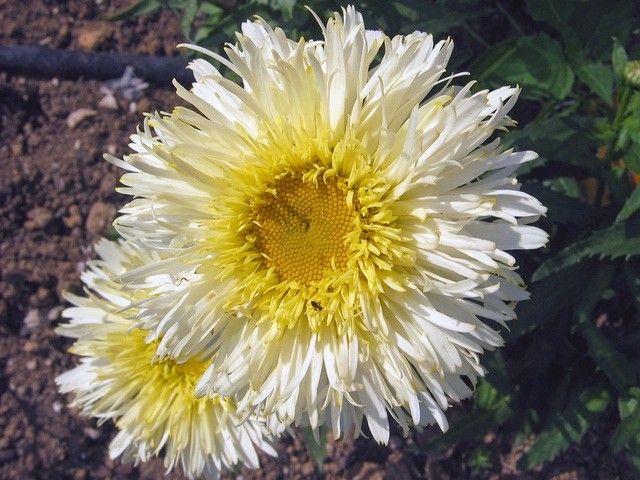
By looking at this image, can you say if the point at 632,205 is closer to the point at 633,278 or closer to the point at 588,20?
the point at 633,278

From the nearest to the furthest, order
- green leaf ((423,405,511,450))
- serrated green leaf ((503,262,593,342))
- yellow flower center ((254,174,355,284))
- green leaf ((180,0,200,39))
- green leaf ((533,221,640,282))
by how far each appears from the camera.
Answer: yellow flower center ((254,174,355,284)) → green leaf ((533,221,640,282)) → serrated green leaf ((503,262,593,342)) → green leaf ((180,0,200,39)) → green leaf ((423,405,511,450))

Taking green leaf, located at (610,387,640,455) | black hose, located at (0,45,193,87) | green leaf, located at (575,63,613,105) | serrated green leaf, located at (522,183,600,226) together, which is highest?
green leaf, located at (575,63,613,105)

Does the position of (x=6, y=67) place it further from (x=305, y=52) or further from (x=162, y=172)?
(x=305, y=52)

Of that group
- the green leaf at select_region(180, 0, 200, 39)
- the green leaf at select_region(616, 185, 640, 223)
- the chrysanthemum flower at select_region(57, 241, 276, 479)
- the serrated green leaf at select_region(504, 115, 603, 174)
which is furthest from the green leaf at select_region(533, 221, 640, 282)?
the green leaf at select_region(180, 0, 200, 39)

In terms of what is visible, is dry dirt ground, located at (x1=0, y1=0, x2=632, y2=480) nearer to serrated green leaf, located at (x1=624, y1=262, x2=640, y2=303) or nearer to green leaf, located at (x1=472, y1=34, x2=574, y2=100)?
serrated green leaf, located at (x1=624, y1=262, x2=640, y2=303)

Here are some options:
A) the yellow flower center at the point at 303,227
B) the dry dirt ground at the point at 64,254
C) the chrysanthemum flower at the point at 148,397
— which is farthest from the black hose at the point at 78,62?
the yellow flower center at the point at 303,227

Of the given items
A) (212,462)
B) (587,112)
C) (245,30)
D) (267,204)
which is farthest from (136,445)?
(587,112)

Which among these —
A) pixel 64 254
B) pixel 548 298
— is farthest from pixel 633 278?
Result: pixel 64 254
